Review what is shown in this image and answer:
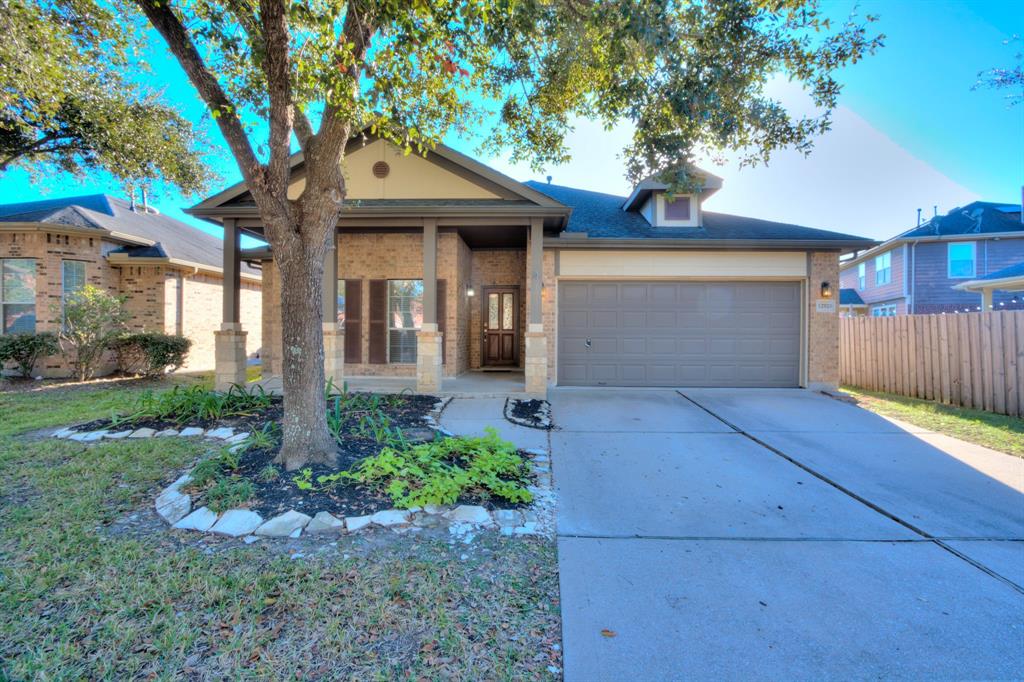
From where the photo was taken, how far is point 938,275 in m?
17.9

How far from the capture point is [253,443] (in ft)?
16.1

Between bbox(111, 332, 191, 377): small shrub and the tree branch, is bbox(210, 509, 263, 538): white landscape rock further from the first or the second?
bbox(111, 332, 191, 377): small shrub

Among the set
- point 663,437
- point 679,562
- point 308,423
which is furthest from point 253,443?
point 663,437

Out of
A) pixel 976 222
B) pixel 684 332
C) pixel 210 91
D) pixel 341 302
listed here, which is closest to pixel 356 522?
pixel 210 91

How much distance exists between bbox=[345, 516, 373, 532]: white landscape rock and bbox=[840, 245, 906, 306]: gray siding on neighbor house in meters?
23.0

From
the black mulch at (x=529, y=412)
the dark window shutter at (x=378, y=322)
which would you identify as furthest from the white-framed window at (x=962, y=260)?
the dark window shutter at (x=378, y=322)

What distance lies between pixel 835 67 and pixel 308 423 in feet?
22.8

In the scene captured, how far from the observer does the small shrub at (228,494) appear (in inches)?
144

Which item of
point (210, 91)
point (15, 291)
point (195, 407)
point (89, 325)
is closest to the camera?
point (210, 91)

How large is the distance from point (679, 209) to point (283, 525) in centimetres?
1023

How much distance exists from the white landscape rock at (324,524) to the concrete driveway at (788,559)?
5.44 ft

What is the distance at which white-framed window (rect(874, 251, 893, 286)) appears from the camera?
19.6 meters

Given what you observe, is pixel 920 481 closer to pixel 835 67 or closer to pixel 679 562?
pixel 679 562

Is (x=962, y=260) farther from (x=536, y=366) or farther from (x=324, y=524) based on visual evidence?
(x=324, y=524)
